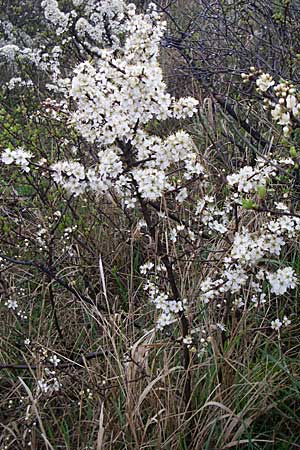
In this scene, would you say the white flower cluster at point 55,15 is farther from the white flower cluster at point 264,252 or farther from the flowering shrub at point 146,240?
the white flower cluster at point 264,252

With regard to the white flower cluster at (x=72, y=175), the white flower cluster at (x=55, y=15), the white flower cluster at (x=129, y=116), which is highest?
the white flower cluster at (x=55, y=15)

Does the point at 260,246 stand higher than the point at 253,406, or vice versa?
the point at 260,246

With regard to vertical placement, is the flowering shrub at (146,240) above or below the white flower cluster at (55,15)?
below

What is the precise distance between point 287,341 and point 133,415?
956 millimetres

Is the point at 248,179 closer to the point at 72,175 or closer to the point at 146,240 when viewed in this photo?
the point at 72,175

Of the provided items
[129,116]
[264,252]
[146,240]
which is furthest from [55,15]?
[264,252]

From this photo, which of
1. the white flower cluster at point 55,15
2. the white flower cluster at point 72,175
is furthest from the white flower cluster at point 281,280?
the white flower cluster at point 55,15

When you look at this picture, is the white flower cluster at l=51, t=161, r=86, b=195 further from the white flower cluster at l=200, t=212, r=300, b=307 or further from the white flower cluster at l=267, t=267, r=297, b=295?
the white flower cluster at l=267, t=267, r=297, b=295

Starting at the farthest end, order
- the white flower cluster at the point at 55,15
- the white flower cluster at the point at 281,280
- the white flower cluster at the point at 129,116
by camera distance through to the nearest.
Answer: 1. the white flower cluster at the point at 55,15
2. the white flower cluster at the point at 281,280
3. the white flower cluster at the point at 129,116

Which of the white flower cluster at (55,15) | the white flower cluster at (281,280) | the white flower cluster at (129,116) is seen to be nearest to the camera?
the white flower cluster at (129,116)

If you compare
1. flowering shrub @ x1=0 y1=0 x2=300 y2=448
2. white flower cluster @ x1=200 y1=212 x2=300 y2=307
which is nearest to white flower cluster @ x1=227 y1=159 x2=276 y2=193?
flowering shrub @ x1=0 y1=0 x2=300 y2=448

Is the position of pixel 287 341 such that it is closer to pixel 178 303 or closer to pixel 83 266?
pixel 178 303

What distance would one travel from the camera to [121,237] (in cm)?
402

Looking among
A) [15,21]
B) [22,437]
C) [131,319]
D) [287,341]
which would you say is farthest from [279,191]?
[15,21]
